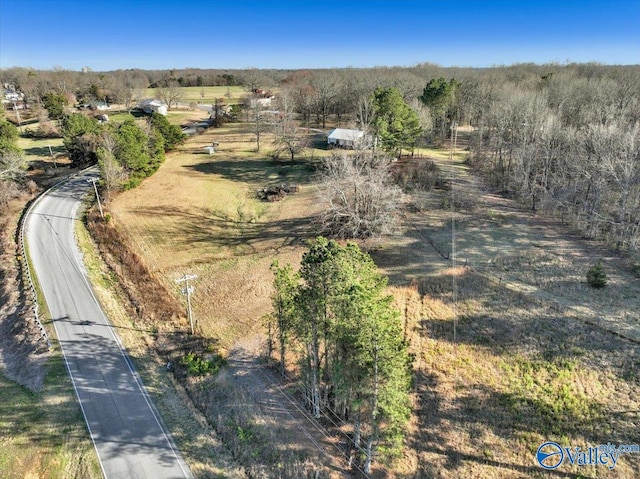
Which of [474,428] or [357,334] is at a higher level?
[357,334]

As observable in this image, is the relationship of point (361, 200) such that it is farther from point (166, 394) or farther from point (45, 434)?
point (45, 434)

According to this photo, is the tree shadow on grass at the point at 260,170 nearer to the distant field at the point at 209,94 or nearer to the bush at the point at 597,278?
the bush at the point at 597,278

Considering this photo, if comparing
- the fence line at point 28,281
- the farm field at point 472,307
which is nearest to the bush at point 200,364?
the farm field at point 472,307

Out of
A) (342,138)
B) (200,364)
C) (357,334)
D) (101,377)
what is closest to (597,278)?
(357,334)

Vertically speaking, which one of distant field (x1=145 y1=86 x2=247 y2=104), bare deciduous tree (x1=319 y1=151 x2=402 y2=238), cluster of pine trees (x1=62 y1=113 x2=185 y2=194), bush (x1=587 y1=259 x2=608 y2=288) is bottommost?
bush (x1=587 y1=259 x2=608 y2=288)

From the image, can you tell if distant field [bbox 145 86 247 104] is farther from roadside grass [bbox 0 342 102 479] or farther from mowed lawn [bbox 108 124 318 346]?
roadside grass [bbox 0 342 102 479]

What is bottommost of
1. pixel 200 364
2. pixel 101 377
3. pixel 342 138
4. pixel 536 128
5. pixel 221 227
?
pixel 101 377

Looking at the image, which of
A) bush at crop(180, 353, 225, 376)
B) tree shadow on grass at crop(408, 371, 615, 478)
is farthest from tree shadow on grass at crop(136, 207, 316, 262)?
tree shadow on grass at crop(408, 371, 615, 478)
